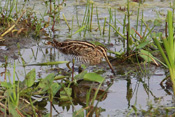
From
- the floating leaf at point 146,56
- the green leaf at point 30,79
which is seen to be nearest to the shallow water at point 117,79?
the floating leaf at point 146,56

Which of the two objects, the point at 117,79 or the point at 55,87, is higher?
the point at 55,87

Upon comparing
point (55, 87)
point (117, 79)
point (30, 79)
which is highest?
point (30, 79)

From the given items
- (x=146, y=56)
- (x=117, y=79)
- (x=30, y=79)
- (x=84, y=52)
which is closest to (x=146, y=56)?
(x=146, y=56)

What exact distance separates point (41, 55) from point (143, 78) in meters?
1.93

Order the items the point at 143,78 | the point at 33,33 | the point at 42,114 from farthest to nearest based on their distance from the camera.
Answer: the point at 33,33
the point at 143,78
the point at 42,114

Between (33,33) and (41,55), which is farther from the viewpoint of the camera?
(33,33)

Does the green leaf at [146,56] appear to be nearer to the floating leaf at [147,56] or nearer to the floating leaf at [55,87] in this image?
the floating leaf at [147,56]

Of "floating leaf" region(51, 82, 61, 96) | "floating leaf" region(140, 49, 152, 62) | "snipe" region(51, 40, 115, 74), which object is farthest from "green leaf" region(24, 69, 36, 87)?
"floating leaf" region(140, 49, 152, 62)

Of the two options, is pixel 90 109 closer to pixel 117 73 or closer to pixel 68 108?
pixel 68 108

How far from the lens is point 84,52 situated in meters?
6.61

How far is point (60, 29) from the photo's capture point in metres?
8.59

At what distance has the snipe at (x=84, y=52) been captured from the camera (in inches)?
256

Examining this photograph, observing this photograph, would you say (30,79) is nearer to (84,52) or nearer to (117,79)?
(117,79)

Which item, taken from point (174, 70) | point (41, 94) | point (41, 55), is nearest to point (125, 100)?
point (174, 70)
